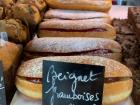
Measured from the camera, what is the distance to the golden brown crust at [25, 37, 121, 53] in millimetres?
1061

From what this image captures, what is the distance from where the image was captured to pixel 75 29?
1.28m

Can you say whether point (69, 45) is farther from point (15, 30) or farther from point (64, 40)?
point (15, 30)

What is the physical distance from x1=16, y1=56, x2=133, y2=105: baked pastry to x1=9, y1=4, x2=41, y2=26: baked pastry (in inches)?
15.1

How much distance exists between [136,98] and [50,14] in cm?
75

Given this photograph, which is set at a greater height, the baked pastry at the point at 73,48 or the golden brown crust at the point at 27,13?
the golden brown crust at the point at 27,13

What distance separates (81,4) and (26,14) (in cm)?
45

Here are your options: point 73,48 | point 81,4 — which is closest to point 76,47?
point 73,48

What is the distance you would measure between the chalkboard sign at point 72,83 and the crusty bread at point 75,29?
1.61 feet

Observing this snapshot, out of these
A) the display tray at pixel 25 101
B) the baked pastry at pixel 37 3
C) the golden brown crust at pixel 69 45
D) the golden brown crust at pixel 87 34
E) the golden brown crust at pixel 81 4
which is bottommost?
the display tray at pixel 25 101

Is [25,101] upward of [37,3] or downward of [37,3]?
downward

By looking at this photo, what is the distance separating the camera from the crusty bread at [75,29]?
49.9 inches

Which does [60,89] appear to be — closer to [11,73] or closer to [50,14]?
[11,73]

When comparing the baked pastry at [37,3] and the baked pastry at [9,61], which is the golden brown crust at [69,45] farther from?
the baked pastry at [37,3]

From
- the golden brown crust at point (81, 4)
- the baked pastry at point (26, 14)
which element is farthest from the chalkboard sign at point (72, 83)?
the golden brown crust at point (81, 4)
